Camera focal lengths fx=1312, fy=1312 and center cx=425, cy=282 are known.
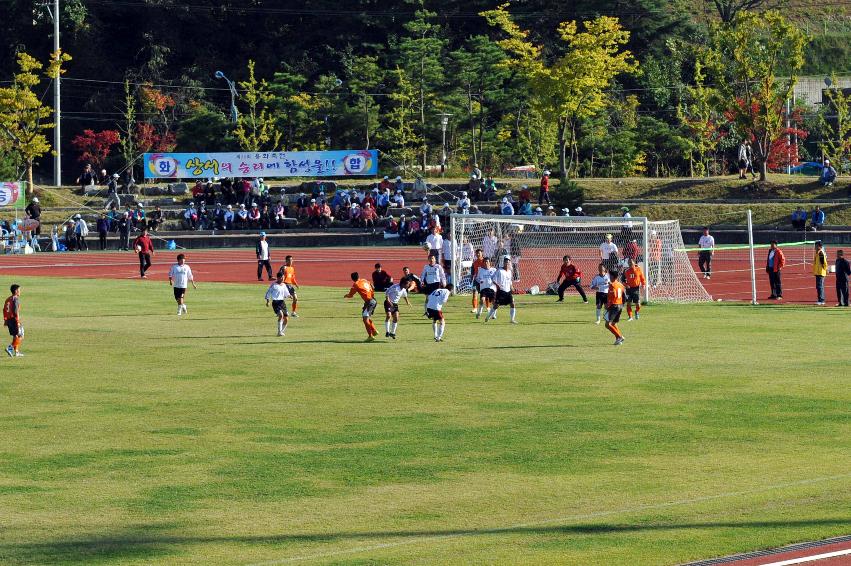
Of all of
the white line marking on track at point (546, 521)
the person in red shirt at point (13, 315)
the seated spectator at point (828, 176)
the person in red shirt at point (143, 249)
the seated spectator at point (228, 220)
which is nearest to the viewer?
the white line marking on track at point (546, 521)

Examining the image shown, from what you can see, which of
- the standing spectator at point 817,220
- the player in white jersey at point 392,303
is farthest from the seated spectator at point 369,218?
the player in white jersey at point 392,303

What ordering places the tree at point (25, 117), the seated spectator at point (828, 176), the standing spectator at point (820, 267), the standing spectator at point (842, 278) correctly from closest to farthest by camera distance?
the standing spectator at point (842, 278) < the standing spectator at point (820, 267) < the seated spectator at point (828, 176) < the tree at point (25, 117)

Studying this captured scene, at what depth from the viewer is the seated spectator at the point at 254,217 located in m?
68.9

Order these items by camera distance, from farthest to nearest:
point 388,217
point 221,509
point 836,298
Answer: point 388,217 < point 836,298 < point 221,509

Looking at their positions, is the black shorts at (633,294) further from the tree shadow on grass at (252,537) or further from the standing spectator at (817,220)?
the standing spectator at (817,220)

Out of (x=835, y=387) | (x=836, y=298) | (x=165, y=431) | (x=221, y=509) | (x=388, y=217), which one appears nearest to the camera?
(x=221, y=509)

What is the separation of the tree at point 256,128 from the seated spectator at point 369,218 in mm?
15299

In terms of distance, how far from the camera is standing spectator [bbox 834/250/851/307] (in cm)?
3528

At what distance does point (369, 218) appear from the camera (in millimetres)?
67500

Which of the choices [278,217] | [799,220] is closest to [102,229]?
[278,217]

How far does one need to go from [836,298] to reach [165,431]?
24990 mm

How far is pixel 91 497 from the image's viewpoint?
14.7 meters

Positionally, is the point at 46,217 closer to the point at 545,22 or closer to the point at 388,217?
the point at 388,217

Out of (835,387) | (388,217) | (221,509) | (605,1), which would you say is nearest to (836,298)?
(835,387)
